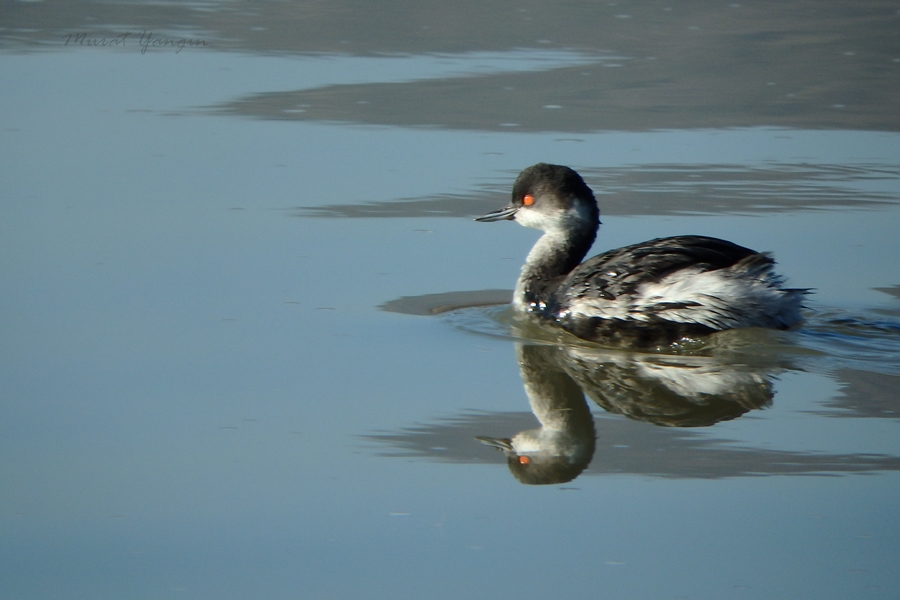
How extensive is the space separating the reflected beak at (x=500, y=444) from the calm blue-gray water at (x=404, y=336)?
29 millimetres

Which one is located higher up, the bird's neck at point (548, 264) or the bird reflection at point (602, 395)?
the bird's neck at point (548, 264)

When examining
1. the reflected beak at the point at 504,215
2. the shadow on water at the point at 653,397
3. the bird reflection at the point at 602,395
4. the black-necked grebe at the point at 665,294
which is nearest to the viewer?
the shadow on water at the point at 653,397

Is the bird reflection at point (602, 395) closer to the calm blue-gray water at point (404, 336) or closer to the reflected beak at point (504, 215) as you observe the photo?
the calm blue-gray water at point (404, 336)

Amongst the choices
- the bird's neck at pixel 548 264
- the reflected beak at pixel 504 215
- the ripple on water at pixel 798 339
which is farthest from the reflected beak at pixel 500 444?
the reflected beak at pixel 504 215

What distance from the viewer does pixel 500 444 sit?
→ 196 inches

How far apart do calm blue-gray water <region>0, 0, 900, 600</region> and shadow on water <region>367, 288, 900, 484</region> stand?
0.02m

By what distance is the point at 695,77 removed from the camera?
12203mm

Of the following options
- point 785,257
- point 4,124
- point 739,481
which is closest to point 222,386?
point 739,481

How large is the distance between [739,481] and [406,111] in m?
6.64

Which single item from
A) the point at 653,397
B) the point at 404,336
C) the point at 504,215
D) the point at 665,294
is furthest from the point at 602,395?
the point at 504,215

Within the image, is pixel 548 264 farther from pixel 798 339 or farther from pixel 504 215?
pixel 798 339

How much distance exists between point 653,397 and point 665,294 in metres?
0.83

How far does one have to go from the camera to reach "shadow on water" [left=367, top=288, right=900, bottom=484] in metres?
4.77

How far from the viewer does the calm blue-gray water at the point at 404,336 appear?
4113mm
